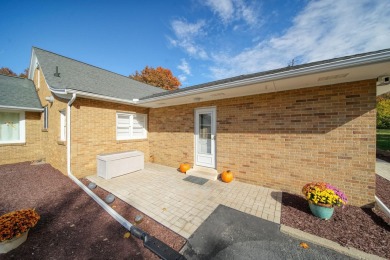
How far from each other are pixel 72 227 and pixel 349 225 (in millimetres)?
5565

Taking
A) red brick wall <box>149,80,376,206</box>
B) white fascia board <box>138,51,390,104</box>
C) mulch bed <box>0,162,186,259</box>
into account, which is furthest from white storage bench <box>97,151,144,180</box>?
white fascia board <box>138,51,390,104</box>

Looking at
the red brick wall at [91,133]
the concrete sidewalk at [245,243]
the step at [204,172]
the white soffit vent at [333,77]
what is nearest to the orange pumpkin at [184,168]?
the step at [204,172]

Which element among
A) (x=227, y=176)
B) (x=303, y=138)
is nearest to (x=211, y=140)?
(x=227, y=176)

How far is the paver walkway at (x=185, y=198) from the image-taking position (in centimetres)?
330

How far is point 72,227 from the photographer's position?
9.95ft

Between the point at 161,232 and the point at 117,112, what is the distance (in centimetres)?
569

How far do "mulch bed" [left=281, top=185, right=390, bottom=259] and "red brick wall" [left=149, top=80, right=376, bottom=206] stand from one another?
0.60 m

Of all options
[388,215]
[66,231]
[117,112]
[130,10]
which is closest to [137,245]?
[66,231]

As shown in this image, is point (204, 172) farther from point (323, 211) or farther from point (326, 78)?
point (326, 78)

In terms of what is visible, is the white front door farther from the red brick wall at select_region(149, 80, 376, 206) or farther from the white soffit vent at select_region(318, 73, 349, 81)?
the white soffit vent at select_region(318, 73, 349, 81)

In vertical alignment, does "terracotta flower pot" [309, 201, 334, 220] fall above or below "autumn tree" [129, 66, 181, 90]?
below

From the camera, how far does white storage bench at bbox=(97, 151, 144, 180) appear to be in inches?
219

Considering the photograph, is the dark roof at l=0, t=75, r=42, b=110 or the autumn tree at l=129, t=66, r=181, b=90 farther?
the autumn tree at l=129, t=66, r=181, b=90

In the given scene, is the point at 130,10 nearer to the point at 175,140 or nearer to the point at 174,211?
the point at 175,140
